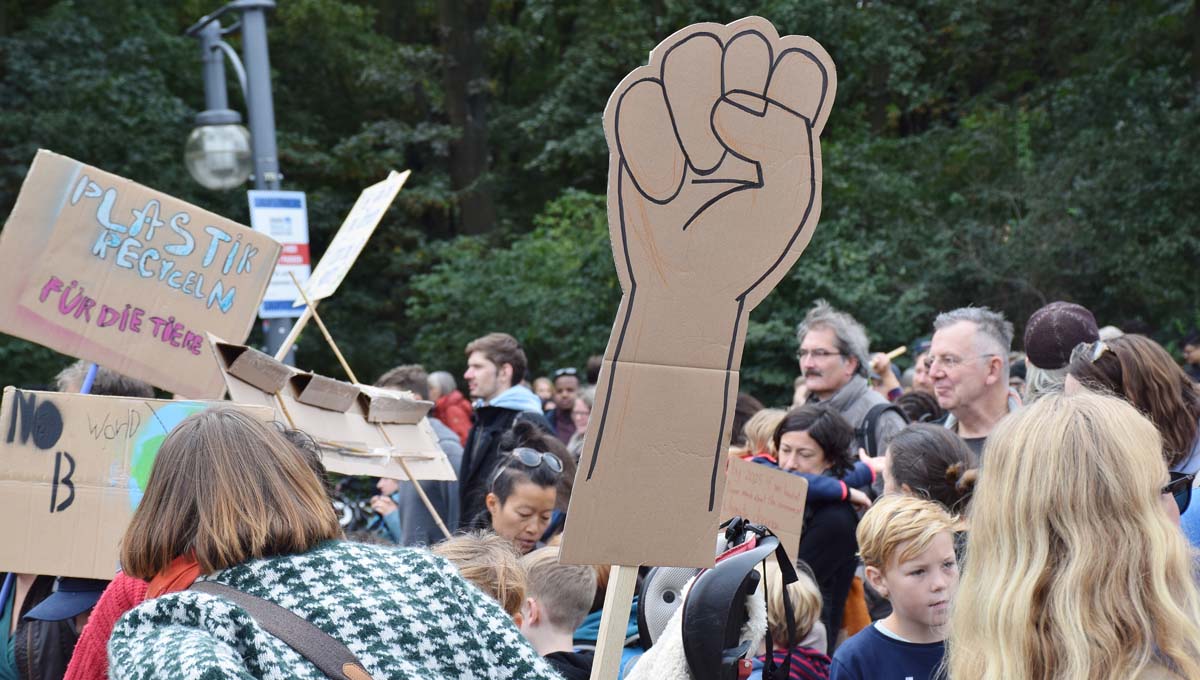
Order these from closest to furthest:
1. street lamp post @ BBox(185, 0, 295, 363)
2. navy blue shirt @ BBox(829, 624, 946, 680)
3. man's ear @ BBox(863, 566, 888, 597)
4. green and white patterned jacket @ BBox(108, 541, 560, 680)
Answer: green and white patterned jacket @ BBox(108, 541, 560, 680)
navy blue shirt @ BBox(829, 624, 946, 680)
man's ear @ BBox(863, 566, 888, 597)
street lamp post @ BBox(185, 0, 295, 363)

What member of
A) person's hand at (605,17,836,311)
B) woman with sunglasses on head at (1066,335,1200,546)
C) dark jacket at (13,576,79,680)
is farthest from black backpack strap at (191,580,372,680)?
woman with sunglasses on head at (1066,335,1200,546)

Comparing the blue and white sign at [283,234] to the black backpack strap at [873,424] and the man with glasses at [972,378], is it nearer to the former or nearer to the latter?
the black backpack strap at [873,424]

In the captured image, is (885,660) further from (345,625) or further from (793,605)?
(345,625)

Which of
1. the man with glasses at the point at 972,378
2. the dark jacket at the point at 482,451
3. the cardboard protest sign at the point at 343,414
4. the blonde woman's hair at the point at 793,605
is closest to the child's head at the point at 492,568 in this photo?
the cardboard protest sign at the point at 343,414

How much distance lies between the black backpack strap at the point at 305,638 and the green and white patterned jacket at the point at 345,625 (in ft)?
0.05

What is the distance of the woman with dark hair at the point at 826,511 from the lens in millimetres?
4465

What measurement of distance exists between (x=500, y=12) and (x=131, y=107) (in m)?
8.38

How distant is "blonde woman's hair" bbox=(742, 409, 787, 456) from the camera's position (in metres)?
5.39

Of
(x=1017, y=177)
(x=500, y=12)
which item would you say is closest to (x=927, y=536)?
(x=1017, y=177)

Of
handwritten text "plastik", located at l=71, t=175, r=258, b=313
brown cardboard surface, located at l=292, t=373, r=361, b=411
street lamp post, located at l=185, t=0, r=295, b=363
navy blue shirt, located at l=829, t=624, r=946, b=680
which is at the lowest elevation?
navy blue shirt, located at l=829, t=624, r=946, b=680

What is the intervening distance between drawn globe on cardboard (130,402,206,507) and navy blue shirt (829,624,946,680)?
1913 mm

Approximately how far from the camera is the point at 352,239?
4.62 m

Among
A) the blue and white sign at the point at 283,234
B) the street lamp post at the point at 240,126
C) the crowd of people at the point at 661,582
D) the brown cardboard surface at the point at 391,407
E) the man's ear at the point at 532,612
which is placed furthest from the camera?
the street lamp post at the point at 240,126

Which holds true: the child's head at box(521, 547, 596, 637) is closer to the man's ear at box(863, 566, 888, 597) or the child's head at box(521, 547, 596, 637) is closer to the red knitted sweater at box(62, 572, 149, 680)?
the man's ear at box(863, 566, 888, 597)
